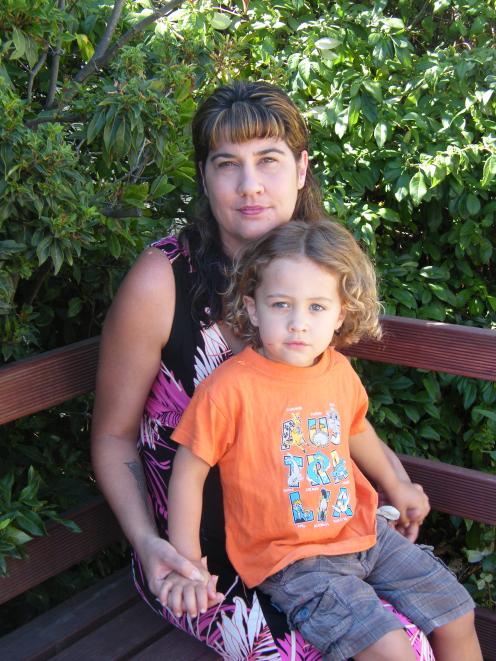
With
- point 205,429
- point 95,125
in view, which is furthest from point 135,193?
point 205,429

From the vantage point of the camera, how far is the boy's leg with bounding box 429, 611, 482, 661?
2316mm

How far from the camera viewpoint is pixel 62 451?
300 cm

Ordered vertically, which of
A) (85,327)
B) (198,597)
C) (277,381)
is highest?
(277,381)

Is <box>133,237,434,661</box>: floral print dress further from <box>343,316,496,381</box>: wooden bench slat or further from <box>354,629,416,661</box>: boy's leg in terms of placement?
<box>343,316,496,381</box>: wooden bench slat

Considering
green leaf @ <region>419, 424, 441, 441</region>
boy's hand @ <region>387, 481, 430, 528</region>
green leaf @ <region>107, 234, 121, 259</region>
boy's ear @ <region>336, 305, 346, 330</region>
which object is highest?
green leaf @ <region>107, 234, 121, 259</region>

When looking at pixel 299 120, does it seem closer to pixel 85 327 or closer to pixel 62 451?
pixel 85 327

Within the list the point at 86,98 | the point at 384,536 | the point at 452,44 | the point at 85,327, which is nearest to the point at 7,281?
the point at 86,98

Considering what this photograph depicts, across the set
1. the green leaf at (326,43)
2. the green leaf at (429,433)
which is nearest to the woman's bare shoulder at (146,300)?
the green leaf at (326,43)

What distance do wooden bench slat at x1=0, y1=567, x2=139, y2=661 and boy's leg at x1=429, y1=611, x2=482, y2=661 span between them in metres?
0.84

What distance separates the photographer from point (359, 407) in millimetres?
2465

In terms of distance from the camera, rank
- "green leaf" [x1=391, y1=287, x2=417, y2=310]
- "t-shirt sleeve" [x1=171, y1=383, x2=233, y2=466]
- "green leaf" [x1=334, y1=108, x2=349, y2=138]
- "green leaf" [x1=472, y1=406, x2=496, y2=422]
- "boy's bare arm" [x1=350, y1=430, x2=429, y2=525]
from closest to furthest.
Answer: "t-shirt sleeve" [x1=171, y1=383, x2=233, y2=466] → "boy's bare arm" [x1=350, y1=430, x2=429, y2=525] → "green leaf" [x1=472, y1=406, x2=496, y2=422] → "green leaf" [x1=334, y1=108, x2=349, y2=138] → "green leaf" [x1=391, y1=287, x2=417, y2=310]

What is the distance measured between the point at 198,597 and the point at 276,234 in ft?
3.01

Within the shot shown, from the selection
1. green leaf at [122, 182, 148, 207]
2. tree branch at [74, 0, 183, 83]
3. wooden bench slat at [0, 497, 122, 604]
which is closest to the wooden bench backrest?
wooden bench slat at [0, 497, 122, 604]

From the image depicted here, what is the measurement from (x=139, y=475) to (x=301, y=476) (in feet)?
1.62
